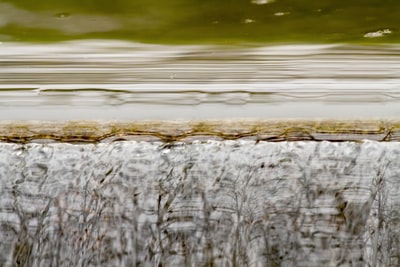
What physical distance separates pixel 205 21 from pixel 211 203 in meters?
0.86

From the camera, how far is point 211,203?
4.50 feet

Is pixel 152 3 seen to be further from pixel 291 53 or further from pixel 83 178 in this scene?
pixel 83 178

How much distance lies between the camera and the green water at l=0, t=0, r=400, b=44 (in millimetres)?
1998

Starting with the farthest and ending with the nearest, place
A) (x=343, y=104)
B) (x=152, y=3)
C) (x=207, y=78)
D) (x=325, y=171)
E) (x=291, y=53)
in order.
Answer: (x=152, y=3) < (x=291, y=53) < (x=207, y=78) < (x=343, y=104) < (x=325, y=171)

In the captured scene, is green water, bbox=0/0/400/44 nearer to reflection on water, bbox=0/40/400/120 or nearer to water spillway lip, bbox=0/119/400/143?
reflection on water, bbox=0/40/400/120

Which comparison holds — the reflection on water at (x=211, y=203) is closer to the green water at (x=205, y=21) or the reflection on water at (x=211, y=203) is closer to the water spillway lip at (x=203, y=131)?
the water spillway lip at (x=203, y=131)

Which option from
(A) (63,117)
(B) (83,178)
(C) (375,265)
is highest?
(A) (63,117)

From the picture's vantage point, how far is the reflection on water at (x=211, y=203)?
4.48ft

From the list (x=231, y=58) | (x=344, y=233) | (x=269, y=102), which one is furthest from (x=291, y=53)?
(x=344, y=233)

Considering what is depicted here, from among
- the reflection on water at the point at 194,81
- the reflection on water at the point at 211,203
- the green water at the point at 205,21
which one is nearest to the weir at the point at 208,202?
the reflection on water at the point at 211,203

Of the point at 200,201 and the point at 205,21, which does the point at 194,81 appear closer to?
the point at 205,21

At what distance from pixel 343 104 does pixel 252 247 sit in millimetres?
476

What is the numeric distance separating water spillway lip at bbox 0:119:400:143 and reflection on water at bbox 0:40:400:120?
13 centimetres

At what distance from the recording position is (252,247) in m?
1.38
